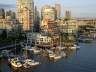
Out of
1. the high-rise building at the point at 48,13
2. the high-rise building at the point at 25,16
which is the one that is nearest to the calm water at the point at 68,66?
the high-rise building at the point at 25,16

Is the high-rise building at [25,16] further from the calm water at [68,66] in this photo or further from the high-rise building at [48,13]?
the calm water at [68,66]

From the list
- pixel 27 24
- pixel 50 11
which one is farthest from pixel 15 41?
pixel 50 11

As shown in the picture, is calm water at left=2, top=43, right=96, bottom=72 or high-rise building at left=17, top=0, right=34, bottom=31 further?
high-rise building at left=17, top=0, right=34, bottom=31

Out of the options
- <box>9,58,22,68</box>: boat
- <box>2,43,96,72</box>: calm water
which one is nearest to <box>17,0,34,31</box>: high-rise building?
<box>2,43,96,72</box>: calm water

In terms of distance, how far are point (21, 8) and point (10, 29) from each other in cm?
1193

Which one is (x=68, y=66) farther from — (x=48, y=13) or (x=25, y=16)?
(x=48, y=13)

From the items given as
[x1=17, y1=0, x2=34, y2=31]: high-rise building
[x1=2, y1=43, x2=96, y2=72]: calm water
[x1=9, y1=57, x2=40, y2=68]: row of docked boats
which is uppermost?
[x1=17, y1=0, x2=34, y2=31]: high-rise building

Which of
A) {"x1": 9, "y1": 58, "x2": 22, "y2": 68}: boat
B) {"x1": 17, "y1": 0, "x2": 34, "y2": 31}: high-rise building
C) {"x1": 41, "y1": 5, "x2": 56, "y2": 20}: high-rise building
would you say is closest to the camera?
{"x1": 9, "y1": 58, "x2": 22, "y2": 68}: boat

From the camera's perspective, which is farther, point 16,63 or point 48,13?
point 48,13

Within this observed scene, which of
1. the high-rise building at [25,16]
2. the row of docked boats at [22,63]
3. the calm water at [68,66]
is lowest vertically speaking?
the calm water at [68,66]

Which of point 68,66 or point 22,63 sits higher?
point 22,63

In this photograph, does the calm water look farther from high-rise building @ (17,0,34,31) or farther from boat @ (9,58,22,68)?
high-rise building @ (17,0,34,31)

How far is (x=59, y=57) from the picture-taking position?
1756 centimetres

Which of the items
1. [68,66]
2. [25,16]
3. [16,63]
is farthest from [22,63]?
[25,16]
